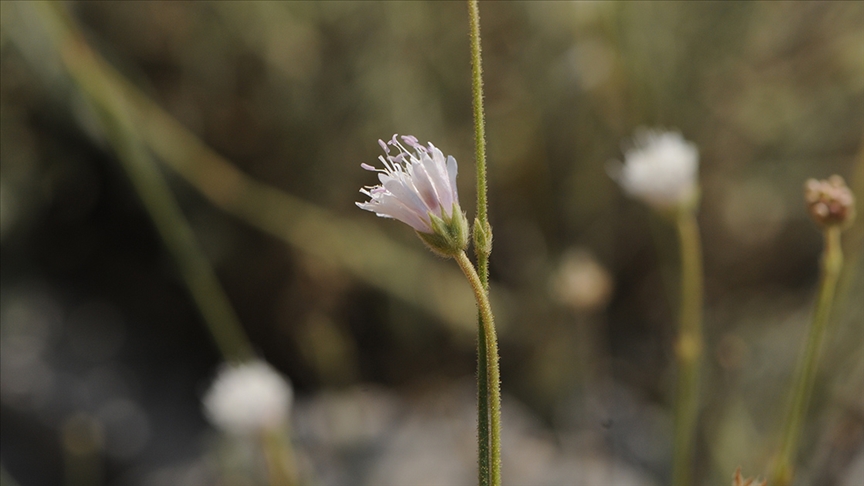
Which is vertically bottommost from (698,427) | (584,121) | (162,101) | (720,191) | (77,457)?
(698,427)

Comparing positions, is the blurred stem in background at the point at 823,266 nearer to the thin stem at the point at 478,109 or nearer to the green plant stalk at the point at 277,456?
the thin stem at the point at 478,109

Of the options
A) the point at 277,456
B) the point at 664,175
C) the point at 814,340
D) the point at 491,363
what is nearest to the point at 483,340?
the point at 491,363

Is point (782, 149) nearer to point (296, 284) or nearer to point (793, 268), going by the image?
point (793, 268)

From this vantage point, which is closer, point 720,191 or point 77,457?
point 77,457

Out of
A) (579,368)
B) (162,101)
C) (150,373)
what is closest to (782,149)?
(579,368)

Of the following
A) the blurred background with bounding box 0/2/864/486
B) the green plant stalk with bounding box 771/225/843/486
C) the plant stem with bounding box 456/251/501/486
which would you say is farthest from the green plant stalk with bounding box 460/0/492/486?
the blurred background with bounding box 0/2/864/486

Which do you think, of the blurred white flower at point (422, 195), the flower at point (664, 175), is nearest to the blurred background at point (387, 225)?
the flower at point (664, 175)
